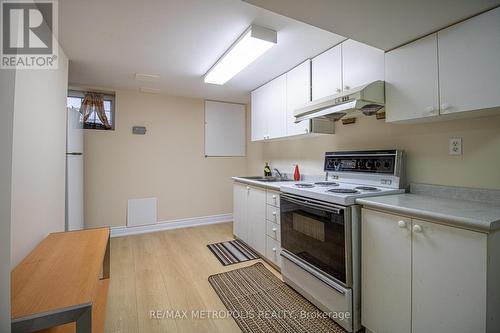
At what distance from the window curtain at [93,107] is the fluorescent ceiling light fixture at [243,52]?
6.02 ft

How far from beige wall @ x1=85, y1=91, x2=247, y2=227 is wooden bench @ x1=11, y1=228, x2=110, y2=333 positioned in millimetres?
1871

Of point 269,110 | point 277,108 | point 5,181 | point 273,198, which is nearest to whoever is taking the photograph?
point 5,181

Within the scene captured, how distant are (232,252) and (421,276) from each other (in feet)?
7.17

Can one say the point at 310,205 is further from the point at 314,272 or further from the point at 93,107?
the point at 93,107

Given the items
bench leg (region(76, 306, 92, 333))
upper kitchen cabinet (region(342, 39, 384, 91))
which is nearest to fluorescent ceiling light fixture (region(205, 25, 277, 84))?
upper kitchen cabinet (region(342, 39, 384, 91))

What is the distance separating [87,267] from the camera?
1.36 meters

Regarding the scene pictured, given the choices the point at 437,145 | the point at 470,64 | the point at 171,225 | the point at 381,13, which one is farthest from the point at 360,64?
the point at 171,225

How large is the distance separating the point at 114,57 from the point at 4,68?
85.0 inches

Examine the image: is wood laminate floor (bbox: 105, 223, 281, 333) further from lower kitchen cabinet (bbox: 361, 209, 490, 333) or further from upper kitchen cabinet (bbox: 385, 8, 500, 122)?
upper kitchen cabinet (bbox: 385, 8, 500, 122)

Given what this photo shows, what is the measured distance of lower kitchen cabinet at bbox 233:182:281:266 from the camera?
8.12ft

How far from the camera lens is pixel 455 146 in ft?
5.34

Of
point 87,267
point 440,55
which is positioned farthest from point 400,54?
point 87,267

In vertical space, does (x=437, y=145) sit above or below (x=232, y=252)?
above
